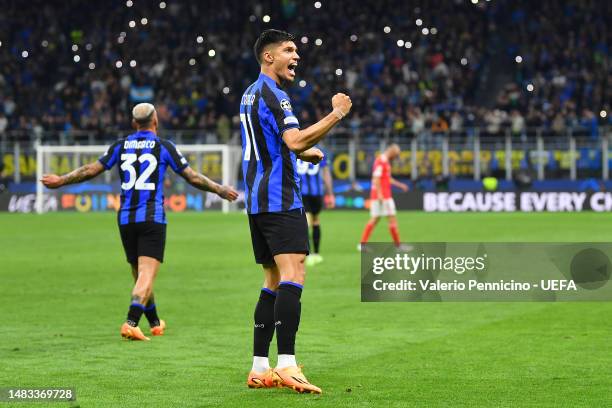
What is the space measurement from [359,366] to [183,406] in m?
1.96

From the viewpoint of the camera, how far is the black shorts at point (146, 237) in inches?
411

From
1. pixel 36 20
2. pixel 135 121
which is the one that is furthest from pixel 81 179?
pixel 36 20

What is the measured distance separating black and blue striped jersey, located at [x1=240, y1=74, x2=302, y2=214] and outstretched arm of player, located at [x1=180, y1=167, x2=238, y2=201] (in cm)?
210

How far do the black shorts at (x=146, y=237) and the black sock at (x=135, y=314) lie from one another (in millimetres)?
496

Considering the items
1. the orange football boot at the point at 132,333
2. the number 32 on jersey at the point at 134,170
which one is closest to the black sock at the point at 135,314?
the orange football boot at the point at 132,333

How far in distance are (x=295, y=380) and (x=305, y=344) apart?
2.45m

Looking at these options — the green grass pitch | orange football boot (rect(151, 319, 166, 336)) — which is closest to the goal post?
the green grass pitch

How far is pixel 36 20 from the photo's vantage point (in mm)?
50188

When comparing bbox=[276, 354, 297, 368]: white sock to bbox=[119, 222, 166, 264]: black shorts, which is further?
bbox=[119, 222, 166, 264]: black shorts

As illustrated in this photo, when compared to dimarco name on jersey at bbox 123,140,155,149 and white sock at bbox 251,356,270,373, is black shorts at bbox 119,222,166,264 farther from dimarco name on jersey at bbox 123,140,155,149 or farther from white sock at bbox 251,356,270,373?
white sock at bbox 251,356,270,373

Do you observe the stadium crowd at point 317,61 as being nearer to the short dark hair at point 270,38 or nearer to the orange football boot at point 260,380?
the short dark hair at point 270,38

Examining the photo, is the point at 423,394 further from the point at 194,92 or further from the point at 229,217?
the point at 194,92

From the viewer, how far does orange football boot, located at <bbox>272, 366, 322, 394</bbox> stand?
7.26 meters

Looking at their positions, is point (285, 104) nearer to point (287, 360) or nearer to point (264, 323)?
point (264, 323)
